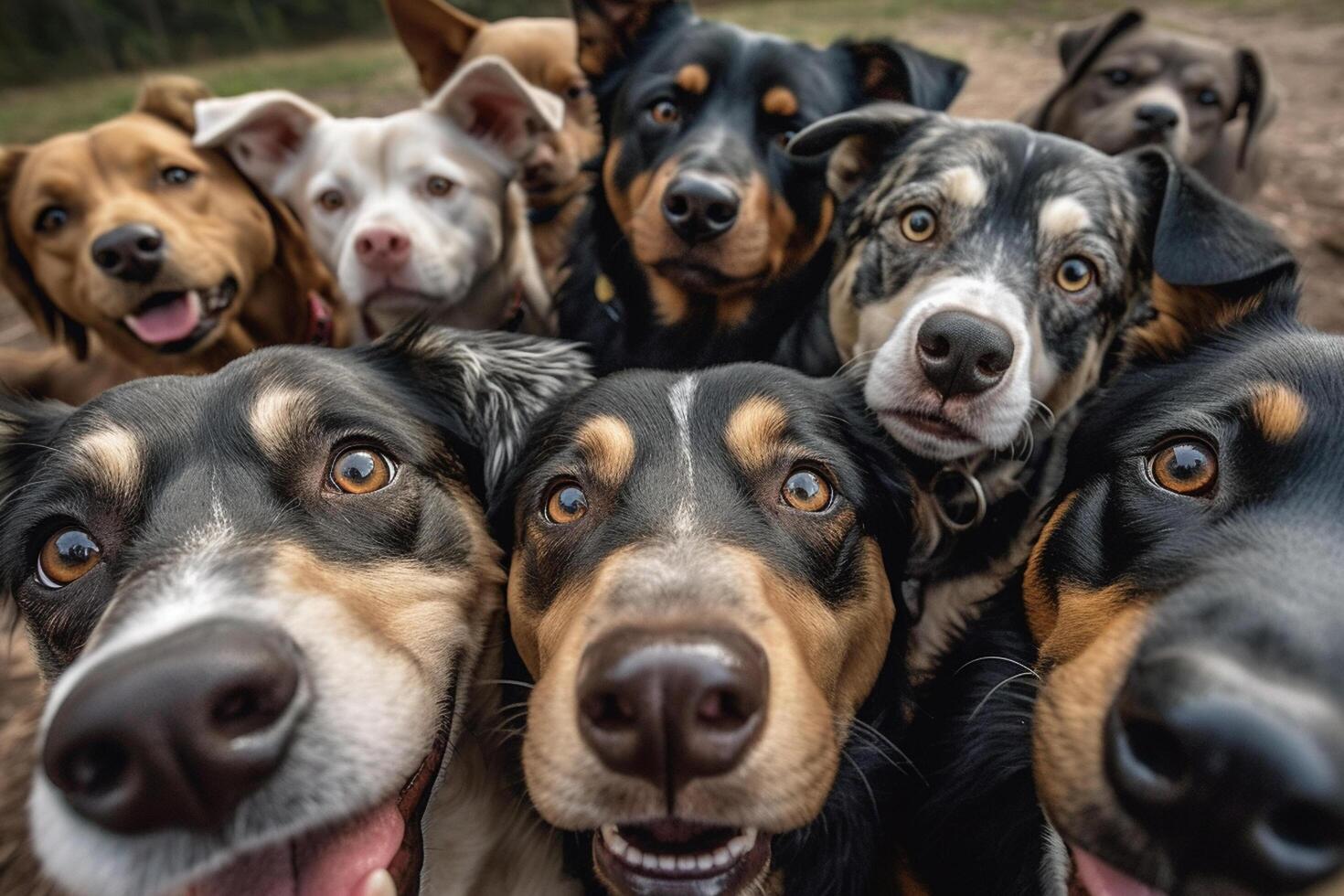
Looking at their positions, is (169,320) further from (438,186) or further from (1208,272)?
(1208,272)

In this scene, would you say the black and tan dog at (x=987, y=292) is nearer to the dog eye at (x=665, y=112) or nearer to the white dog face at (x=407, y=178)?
the dog eye at (x=665, y=112)

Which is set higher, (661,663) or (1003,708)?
(661,663)

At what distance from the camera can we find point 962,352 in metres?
2.80

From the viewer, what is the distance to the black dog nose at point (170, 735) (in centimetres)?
146

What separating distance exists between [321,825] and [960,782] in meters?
1.81

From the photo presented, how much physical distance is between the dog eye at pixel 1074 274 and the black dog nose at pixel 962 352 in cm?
63

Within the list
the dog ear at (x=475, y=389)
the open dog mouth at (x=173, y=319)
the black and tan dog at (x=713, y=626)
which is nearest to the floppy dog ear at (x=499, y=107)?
the open dog mouth at (x=173, y=319)

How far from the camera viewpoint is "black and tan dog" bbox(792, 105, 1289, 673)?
2.87 m

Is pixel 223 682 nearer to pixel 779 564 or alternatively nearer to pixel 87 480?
pixel 87 480

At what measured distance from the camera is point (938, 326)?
9.29 feet

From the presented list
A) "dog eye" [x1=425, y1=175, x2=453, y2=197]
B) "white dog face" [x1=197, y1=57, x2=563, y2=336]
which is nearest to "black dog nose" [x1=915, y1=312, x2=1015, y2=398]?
"white dog face" [x1=197, y1=57, x2=563, y2=336]

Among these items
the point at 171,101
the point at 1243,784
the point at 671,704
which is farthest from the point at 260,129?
the point at 1243,784

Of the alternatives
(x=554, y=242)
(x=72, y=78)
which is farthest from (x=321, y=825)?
(x=72, y=78)

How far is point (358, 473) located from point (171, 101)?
13.6 feet
